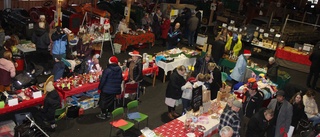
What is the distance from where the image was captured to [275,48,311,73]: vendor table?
13688mm

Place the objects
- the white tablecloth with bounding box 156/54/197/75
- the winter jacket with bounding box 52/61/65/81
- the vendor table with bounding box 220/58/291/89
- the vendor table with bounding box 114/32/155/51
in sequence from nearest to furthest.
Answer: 1. the winter jacket with bounding box 52/61/65/81
2. the vendor table with bounding box 220/58/291/89
3. the white tablecloth with bounding box 156/54/197/75
4. the vendor table with bounding box 114/32/155/51

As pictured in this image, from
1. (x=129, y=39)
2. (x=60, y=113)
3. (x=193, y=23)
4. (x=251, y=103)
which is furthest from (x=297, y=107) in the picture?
(x=193, y=23)

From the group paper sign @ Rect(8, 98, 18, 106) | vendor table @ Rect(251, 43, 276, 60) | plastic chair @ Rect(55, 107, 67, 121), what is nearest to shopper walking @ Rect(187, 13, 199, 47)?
vendor table @ Rect(251, 43, 276, 60)

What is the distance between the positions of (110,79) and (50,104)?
142 centimetres

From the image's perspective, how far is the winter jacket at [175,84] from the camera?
801cm

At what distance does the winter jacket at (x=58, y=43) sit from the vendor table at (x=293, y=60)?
8281 mm

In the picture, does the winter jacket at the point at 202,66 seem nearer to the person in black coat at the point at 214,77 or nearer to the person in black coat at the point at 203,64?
the person in black coat at the point at 203,64

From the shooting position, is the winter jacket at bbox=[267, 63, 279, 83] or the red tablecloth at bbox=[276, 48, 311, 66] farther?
the red tablecloth at bbox=[276, 48, 311, 66]

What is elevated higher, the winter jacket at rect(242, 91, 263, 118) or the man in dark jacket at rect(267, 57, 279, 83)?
the man in dark jacket at rect(267, 57, 279, 83)

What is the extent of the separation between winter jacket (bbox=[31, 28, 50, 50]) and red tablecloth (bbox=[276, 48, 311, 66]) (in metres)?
8.66

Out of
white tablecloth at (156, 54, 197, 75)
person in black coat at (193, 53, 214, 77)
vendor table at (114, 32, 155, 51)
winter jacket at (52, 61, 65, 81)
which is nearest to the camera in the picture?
winter jacket at (52, 61, 65, 81)

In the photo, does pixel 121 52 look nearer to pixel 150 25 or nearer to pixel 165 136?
pixel 150 25

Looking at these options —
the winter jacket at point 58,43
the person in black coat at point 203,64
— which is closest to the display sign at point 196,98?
the person in black coat at point 203,64

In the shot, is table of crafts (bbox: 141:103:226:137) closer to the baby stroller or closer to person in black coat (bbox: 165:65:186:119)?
person in black coat (bbox: 165:65:186:119)
